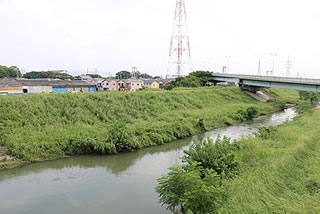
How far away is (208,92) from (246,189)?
28581 mm

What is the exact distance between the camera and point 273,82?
33094 mm

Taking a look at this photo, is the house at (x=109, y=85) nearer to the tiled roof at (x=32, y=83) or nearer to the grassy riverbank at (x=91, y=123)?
the tiled roof at (x=32, y=83)

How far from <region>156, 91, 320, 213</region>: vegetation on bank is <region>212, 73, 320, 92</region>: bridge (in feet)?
57.9

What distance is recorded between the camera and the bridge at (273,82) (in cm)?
2703

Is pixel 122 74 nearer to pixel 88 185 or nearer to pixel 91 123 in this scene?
pixel 91 123

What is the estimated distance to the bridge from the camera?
88.7 feet

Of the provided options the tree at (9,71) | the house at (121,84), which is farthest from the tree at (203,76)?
the tree at (9,71)

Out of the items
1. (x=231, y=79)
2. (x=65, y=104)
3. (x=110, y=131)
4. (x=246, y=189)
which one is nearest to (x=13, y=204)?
(x=110, y=131)

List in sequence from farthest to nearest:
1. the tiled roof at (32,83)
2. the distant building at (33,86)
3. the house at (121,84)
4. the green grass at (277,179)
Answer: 1. the house at (121,84)
2. the tiled roof at (32,83)
3. the distant building at (33,86)
4. the green grass at (277,179)

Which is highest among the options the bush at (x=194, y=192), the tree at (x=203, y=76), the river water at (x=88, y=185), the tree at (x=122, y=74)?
the tree at (x=122, y=74)

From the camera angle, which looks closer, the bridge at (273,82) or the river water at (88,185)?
the river water at (88,185)

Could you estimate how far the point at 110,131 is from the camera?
590 inches

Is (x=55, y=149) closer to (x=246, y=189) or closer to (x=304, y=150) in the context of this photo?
(x=246, y=189)

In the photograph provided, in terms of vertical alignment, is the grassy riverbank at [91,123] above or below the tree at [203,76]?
below
